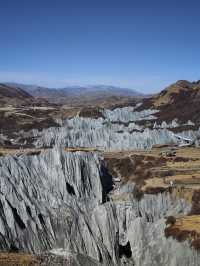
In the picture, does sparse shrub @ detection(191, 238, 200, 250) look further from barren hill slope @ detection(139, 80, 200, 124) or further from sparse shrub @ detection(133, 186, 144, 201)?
barren hill slope @ detection(139, 80, 200, 124)

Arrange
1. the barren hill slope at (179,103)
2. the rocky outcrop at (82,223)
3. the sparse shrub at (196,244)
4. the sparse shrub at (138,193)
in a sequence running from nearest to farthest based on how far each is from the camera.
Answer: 1. the sparse shrub at (196,244)
2. the rocky outcrop at (82,223)
3. the sparse shrub at (138,193)
4. the barren hill slope at (179,103)

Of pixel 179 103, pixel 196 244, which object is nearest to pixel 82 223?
Answer: pixel 196 244

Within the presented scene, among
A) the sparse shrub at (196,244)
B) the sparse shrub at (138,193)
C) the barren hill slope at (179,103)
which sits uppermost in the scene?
the barren hill slope at (179,103)

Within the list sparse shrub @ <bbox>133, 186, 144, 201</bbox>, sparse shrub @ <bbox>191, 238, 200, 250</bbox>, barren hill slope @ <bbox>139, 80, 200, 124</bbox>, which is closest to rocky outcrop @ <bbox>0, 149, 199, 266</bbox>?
sparse shrub @ <bbox>191, 238, 200, 250</bbox>

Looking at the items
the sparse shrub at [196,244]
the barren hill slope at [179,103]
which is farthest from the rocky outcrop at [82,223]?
the barren hill slope at [179,103]

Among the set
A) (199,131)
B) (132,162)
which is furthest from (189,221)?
(199,131)

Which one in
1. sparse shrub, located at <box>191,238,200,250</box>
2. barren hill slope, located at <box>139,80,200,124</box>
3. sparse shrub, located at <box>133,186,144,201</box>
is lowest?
sparse shrub, located at <box>133,186,144,201</box>

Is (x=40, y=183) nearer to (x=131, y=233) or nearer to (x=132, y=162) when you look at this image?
(x=131, y=233)

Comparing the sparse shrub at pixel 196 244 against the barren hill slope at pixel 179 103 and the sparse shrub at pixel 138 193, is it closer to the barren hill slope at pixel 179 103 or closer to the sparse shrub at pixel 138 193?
the sparse shrub at pixel 138 193

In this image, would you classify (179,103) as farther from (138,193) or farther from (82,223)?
(82,223)

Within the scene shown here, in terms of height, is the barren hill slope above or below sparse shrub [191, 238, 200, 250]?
above

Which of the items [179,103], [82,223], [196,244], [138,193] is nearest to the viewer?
[196,244]
